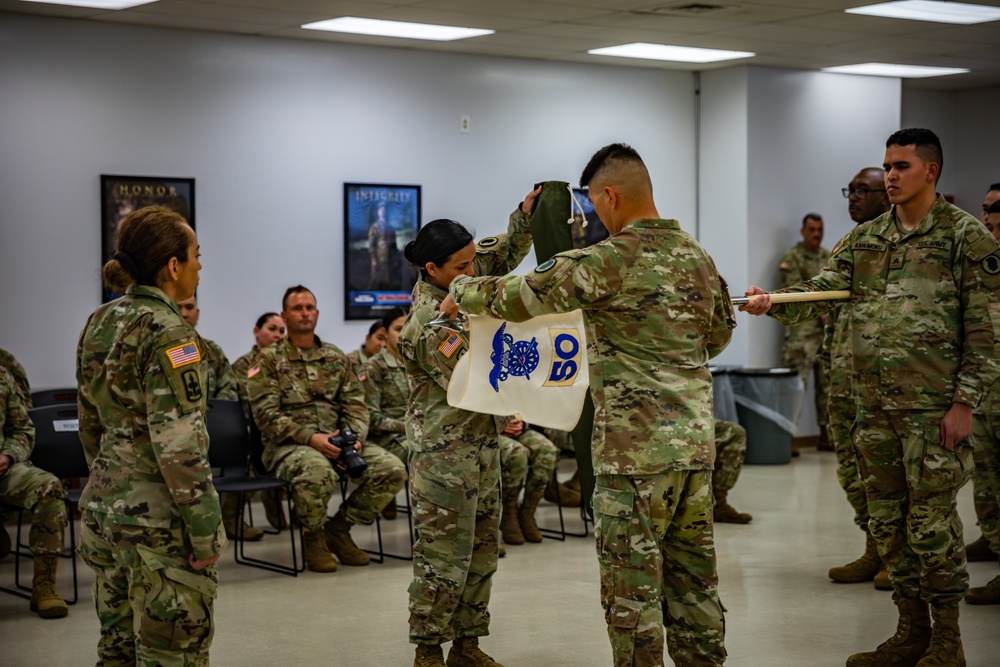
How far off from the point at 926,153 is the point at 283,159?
581cm

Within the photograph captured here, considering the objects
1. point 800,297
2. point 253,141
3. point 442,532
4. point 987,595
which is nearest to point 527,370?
point 442,532

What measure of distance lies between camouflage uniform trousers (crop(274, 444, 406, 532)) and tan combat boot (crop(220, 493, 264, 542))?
703 millimetres

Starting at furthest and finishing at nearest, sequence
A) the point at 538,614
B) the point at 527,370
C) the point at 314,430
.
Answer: the point at 314,430 → the point at 538,614 → the point at 527,370

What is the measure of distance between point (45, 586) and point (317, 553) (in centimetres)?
151

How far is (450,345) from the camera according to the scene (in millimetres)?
4270

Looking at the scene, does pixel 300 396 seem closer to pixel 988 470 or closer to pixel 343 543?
pixel 343 543

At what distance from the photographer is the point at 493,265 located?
488 cm

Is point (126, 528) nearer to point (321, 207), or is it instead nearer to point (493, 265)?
point (493, 265)

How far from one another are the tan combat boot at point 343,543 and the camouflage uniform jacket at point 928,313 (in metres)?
3.23

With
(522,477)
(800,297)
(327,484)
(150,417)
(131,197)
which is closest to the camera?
(150,417)

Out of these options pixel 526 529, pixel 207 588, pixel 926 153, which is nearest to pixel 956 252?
pixel 926 153

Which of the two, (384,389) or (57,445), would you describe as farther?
(384,389)

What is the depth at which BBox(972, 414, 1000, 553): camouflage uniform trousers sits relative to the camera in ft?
19.7

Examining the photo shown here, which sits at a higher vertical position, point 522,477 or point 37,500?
point 37,500
